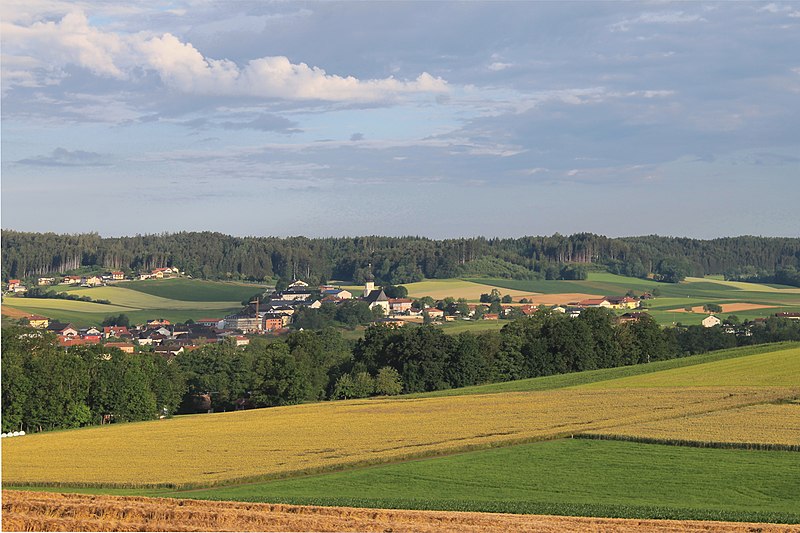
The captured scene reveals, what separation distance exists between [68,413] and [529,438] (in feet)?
137

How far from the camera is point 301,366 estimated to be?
88.5 metres

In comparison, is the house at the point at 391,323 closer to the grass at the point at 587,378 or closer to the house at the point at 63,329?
the grass at the point at 587,378

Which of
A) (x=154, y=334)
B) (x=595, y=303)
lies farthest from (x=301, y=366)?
(x=595, y=303)

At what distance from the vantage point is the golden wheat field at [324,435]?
40.4 meters

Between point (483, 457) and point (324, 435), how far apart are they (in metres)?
11.8

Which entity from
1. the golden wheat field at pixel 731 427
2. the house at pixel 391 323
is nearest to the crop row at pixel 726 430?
the golden wheat field at pixel 731 427

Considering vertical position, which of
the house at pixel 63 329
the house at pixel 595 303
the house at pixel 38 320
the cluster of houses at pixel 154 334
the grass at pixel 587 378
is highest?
the house at pixel 595 303

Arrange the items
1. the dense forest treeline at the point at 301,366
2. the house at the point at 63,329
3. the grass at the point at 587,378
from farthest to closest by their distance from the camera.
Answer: the house at the point at 63,329 → the grass at the point at 587,378 → the dense forest treeline at the point at 301,366

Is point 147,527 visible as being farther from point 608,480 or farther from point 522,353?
point 522,353

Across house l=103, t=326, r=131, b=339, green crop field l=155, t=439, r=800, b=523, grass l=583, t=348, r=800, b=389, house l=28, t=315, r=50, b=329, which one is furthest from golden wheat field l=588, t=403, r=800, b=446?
house l=103, t=326, r=131, b=339

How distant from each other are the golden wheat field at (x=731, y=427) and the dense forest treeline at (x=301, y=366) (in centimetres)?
4401

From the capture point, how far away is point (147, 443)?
51.2 m

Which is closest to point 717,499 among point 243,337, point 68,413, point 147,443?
point 147,443

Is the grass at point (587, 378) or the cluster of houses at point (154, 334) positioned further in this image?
the cluster of houses at point (154, 334)
